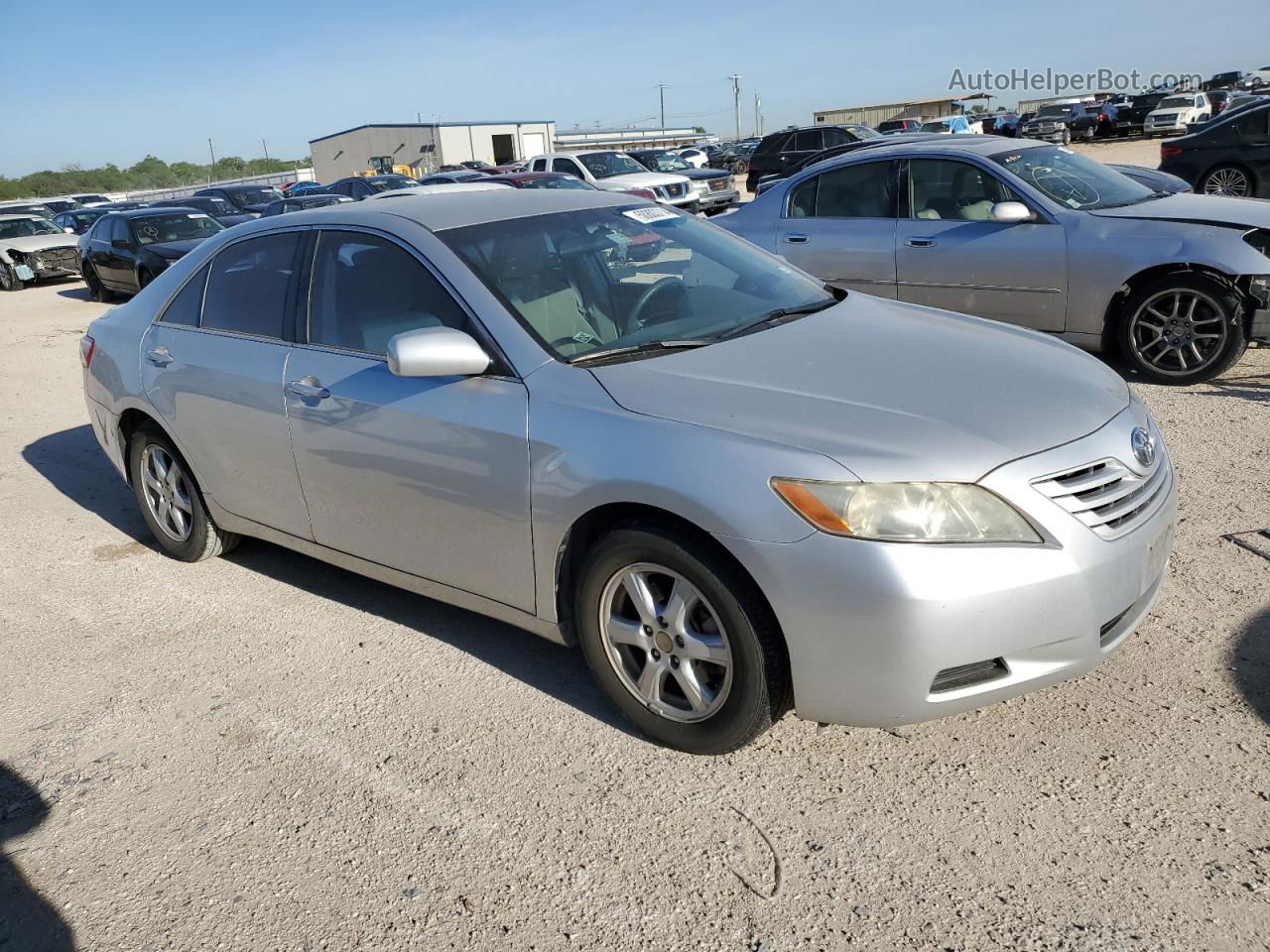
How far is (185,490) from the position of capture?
4.88 meters

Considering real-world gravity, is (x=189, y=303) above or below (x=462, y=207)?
below

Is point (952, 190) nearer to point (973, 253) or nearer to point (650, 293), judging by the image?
point (973, 253)

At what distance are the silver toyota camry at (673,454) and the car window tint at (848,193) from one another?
12.1ft

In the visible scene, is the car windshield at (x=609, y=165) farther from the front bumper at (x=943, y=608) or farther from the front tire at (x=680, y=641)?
the front bumper at (x=943, y=608)

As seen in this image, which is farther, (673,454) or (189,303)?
(189,303)

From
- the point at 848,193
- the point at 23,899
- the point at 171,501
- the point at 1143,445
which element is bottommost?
the point at 23,899

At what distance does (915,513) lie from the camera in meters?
2.65

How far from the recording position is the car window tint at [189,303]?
4.62 m

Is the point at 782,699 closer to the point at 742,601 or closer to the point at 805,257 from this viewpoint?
the point at 742,601

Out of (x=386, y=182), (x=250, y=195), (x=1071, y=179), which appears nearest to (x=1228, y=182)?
(x=1071, y=179)

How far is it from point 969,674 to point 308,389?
8.29ft

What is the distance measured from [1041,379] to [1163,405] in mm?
3578

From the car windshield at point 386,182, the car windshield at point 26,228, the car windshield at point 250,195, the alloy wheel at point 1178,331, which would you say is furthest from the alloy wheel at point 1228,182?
the car windshield at point 26,228

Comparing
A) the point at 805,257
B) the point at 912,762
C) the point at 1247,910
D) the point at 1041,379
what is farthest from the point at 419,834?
the point at 805,257
